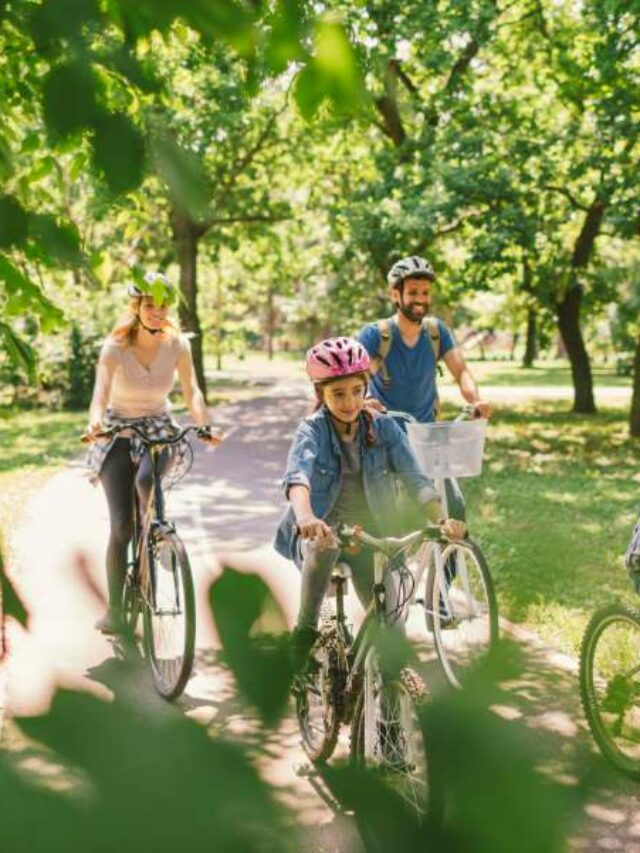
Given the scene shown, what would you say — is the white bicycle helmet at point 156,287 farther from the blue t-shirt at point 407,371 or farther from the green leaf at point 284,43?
the blue t-shirt at point 407,371

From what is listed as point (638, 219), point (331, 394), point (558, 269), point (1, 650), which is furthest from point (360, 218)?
point (1, 650)

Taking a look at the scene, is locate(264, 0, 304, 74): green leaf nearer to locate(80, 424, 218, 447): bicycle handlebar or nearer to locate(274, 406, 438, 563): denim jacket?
locate(274, 406, 438, 563): denim jacket

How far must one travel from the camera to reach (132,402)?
18.4ft

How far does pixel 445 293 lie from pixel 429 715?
69.9ft

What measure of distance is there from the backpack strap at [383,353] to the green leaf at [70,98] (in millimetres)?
4848

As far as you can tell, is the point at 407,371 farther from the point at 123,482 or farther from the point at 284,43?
the point at 284,43

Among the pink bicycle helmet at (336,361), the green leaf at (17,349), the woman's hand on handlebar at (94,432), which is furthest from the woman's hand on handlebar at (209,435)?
the green leaf at (17,349)

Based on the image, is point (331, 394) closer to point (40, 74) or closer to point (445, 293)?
point (40, 74)

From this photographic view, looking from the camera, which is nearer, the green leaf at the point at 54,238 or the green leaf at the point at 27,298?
the green leaf at the point at 54,238

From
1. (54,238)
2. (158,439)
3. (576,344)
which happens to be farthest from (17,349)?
(576,344)

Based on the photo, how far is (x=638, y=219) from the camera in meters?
14.5

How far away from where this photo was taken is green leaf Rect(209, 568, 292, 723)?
0.88 meters

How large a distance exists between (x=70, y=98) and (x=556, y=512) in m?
3.39

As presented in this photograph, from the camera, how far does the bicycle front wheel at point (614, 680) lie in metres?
3.68
